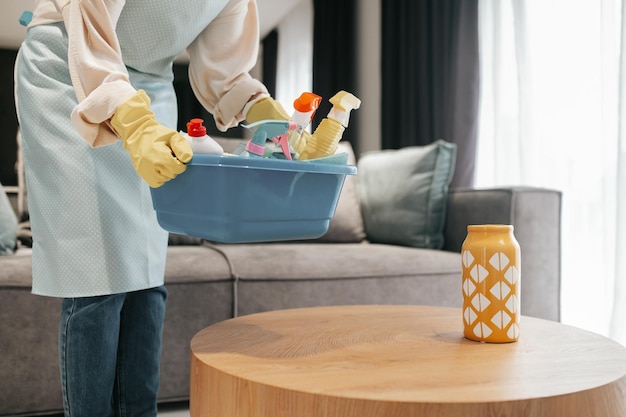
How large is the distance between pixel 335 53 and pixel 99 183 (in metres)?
3.22

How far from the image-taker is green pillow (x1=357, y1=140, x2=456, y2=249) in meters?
2.17

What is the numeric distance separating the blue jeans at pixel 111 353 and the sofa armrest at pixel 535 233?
120 centimetres

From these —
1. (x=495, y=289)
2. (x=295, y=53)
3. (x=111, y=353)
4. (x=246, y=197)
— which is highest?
(x=295, y=53)

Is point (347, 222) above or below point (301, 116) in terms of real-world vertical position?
below

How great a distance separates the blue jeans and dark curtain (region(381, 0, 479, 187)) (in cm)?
189

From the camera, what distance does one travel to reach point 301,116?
97 cm

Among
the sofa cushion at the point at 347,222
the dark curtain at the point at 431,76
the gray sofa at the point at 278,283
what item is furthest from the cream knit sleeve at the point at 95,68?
the dark curtain at the point at 431,76

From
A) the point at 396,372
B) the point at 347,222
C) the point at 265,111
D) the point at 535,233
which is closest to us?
the point at 396,372

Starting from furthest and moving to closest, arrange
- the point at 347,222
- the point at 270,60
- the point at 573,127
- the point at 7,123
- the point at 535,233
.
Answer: the point at 7,123 < the point at 270,60 < the point at 347,222 < the point at 573,127 < the point at 535,233

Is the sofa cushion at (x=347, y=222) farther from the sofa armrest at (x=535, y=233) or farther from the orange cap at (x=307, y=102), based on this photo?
the orange cap at (x=307, y=102)

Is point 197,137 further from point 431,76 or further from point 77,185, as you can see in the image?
point 431,76

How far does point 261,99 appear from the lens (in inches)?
47.0

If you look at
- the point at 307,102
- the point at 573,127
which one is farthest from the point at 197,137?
the point at 573,127

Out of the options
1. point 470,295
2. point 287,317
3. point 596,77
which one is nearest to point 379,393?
point 470,295
